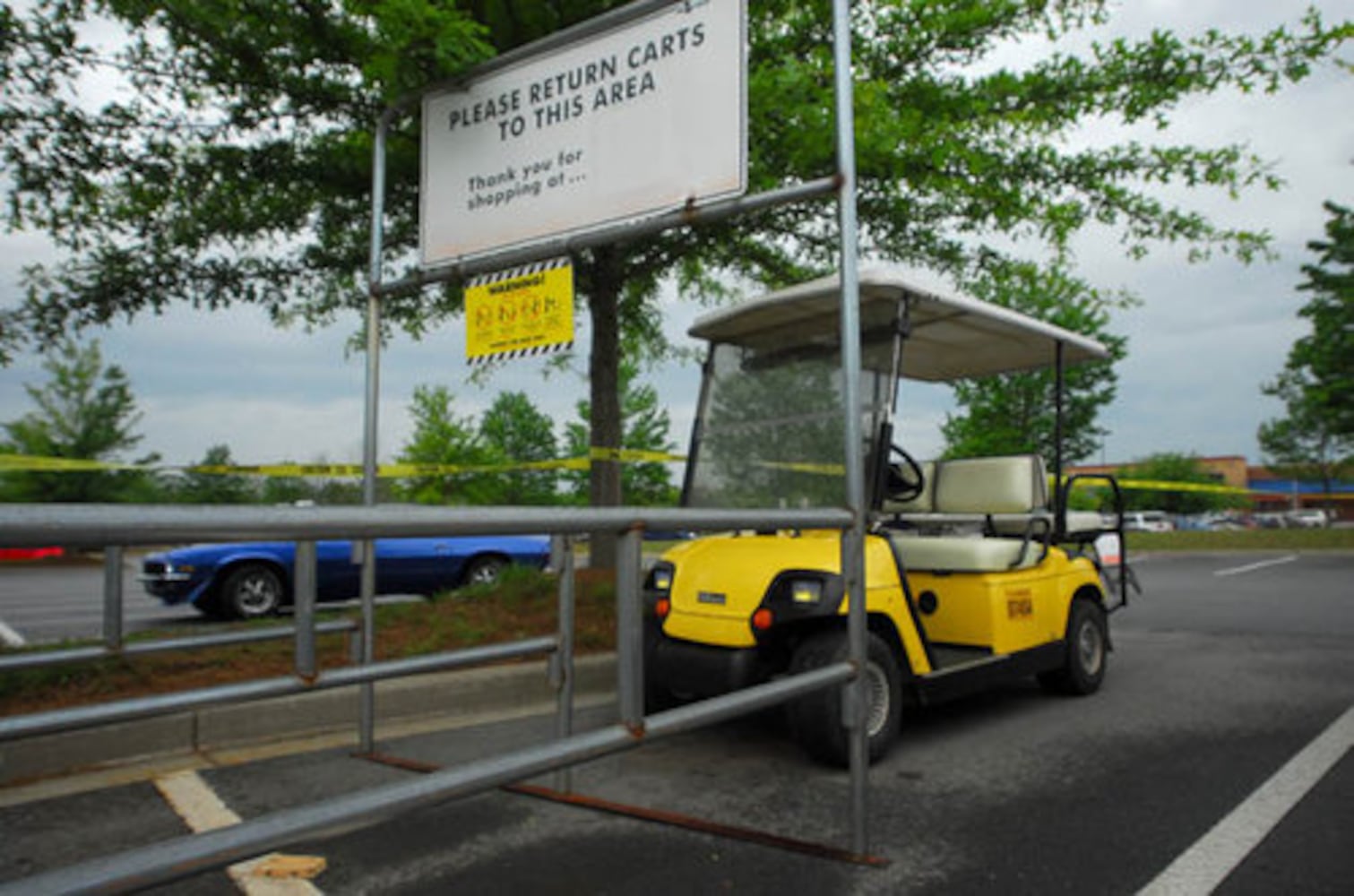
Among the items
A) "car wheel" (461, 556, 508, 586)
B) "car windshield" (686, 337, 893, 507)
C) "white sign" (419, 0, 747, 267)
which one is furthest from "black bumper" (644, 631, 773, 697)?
"car wheel" (461, 556, 508, 586)

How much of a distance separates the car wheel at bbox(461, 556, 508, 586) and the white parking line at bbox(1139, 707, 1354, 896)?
9632mm

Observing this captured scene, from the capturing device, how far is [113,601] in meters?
4.01

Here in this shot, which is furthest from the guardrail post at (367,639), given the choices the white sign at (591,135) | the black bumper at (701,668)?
the white sign at (591,135)

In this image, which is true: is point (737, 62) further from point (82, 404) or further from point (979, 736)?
point (82, 404)

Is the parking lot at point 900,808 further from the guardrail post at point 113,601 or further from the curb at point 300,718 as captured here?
the guardrail post at point 113,601

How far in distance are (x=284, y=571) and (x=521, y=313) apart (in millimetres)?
8036

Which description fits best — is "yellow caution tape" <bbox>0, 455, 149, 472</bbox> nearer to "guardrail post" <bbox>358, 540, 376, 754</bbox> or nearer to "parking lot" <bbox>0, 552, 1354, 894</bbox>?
"parking lot" <bbox>0, 552, 1354, 894</bbox>

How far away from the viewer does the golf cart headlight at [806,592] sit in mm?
4266

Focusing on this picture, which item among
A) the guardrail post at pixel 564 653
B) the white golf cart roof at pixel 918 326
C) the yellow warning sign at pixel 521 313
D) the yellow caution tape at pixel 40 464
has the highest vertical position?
the white golf cart roof at pixel 918 326

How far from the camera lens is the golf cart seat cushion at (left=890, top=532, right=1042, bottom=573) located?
507 centimetres

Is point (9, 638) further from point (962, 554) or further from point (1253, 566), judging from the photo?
point (1253, 566)

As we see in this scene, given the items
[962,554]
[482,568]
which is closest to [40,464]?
[482,568]

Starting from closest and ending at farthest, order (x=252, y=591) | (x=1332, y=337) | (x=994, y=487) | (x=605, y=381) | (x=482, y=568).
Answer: (x=994, y=487), (x=605, y=381), (x=252, y=591), (x=482, y=568), (x=1332, y=337)

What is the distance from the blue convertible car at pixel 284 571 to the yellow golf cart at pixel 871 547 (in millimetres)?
4548
